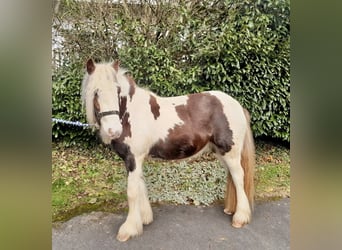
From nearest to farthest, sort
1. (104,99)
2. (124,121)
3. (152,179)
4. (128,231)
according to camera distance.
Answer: (104,99), (124,121), (128,231), (152,179)

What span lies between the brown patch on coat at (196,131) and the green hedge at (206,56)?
23 centimetres

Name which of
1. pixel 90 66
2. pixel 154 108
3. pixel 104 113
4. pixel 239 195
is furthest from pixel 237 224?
pixel 90 66

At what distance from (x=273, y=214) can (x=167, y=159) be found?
0.76 m

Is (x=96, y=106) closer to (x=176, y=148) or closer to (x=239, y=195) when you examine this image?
(x=176, y=148)

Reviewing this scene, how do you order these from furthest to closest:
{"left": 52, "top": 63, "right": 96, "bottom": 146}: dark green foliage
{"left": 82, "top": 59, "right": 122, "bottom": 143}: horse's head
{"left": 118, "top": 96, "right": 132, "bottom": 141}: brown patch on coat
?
1. {"left": 52, "top": 63, "right": 96, "bottom": 146}: dark green foliage
2. {"left": 118, "top": 96, "right": 132, "bottom": 141}: brown patch on coat
3. {"left": 82, "top": 59, "right": 122, "bottom": 143}: horse's head

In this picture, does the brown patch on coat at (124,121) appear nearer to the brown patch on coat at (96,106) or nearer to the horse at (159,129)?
the horse at (159,129)

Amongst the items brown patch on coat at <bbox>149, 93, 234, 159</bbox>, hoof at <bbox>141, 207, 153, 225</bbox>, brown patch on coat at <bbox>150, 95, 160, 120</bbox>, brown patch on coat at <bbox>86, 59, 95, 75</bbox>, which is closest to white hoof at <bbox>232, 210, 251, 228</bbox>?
brown patch on coat at <bbox>149, 93, 234, 159</bbox>

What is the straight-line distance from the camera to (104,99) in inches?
52.1

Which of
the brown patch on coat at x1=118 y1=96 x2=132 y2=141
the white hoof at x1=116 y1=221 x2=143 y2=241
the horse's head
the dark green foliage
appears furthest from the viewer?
the dark green foliage

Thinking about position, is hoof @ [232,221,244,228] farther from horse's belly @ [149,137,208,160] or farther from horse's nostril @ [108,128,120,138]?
horse's nostril @ [108,128,120,138]

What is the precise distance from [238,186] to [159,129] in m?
0.57

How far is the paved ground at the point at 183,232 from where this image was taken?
157 cm

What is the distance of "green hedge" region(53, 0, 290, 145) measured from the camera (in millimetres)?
1705

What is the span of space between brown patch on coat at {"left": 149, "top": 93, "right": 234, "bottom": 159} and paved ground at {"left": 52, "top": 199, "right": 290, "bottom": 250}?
0.43m
